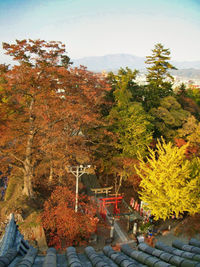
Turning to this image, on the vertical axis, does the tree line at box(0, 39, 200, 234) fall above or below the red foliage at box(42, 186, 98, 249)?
above

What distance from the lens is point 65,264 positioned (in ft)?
16.3

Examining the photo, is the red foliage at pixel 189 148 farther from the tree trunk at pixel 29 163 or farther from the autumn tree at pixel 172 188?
the tree trunk at pixel 29 163

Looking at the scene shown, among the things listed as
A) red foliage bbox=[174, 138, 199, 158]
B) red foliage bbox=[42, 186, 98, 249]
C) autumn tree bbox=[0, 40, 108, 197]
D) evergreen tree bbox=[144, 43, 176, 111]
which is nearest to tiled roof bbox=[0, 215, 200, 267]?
red foliage bbox=[42, 186, 98, 249]

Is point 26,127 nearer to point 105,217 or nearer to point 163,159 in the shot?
point 105,217

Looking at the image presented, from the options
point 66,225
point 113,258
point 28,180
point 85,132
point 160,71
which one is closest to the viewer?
point 113,258

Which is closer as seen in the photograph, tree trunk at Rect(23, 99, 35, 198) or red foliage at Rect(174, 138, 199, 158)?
tree trunk at Rect(23, 99, 35, 198)

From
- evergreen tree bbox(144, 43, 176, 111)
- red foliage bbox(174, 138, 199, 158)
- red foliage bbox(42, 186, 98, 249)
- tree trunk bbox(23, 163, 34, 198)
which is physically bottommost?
red foliage bbox(42, 186, 98, 249)

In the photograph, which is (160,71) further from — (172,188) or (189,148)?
(172,188)

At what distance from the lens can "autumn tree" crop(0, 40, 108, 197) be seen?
14.2 m

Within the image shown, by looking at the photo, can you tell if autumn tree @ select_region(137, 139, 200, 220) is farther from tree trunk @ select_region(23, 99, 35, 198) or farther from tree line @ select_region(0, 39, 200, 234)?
tree trunk @ select_region(23, 99, 35, 198)

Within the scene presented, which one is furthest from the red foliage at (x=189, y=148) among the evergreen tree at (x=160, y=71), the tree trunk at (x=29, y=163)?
the tree trunk at (x=29, y=163)

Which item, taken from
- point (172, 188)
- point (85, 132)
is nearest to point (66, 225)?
point (172, 188)

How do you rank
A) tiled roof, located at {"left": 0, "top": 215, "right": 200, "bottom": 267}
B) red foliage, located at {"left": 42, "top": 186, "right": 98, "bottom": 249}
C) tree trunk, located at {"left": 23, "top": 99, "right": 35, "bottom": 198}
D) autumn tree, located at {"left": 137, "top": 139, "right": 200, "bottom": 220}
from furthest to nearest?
tree trunk, located at {"left": 23, "top": 99, "right": 35, "bottom": 198} → red foliage, located at {"left": 42, "top": 186, "right": 98, "bottom": 249} → autumn tree, located at {"left": 137, "top": 139, "right": 200, "bottom": 220} → tiled roof, located at {"left": 0, "top": 215, "right": 200, "bottom": 267}

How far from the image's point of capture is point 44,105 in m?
18.0
